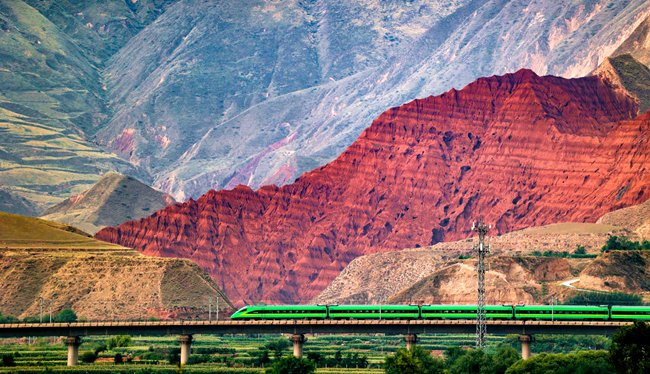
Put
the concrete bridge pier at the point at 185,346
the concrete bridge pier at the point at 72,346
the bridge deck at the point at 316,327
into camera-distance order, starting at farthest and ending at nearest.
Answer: the concrete bridge pier at the point at 72,346, the concrete bridge pier at the point at 185,346, the bridge deck at the point at 316,327

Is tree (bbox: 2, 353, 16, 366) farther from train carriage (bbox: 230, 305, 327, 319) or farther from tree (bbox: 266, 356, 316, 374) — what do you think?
tree (bbox: 266, 356, 316, 374)

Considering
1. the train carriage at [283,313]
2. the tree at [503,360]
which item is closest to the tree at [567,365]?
the tree at [503,360]

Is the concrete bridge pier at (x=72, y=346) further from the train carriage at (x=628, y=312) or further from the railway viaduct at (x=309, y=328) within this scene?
the train carriage at (x=628, y=312)

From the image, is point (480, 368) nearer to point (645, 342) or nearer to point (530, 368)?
point (530, 368)

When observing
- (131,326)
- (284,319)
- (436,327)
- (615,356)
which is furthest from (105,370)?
(615,356)

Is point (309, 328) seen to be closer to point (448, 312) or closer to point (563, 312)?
point (448, 312)
